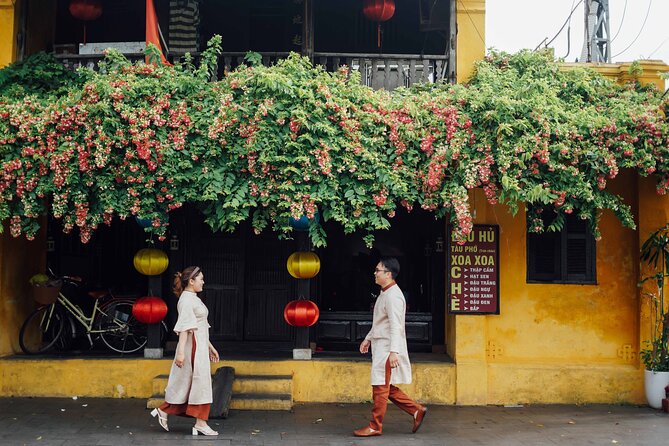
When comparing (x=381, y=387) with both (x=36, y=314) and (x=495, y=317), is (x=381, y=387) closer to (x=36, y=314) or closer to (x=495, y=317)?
(x=495, y=317)

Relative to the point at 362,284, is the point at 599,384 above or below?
below

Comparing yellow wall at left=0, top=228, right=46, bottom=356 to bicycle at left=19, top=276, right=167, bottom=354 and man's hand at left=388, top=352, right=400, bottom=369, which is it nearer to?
bicycle at left=19, top=276, right=167, bottom=354

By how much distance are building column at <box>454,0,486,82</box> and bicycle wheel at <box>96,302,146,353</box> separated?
20.8ft

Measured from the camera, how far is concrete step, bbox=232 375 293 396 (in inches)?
374

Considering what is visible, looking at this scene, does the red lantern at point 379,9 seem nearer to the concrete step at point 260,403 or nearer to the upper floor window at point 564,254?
the upper floor window at point 564,254

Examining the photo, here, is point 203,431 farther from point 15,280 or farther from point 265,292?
point 15,280

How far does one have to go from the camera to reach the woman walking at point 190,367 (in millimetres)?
7582

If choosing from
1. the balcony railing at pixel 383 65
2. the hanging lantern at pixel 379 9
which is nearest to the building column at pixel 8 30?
the balcony railing at pixel 383 65

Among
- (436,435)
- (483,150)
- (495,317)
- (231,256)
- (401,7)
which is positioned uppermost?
(401,7)

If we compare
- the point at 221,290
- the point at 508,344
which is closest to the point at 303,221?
the point at 221,290

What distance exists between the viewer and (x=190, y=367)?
25.0ft

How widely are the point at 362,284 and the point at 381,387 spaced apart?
3.91m

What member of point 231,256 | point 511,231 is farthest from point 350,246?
point 511,231

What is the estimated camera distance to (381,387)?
767 cm
